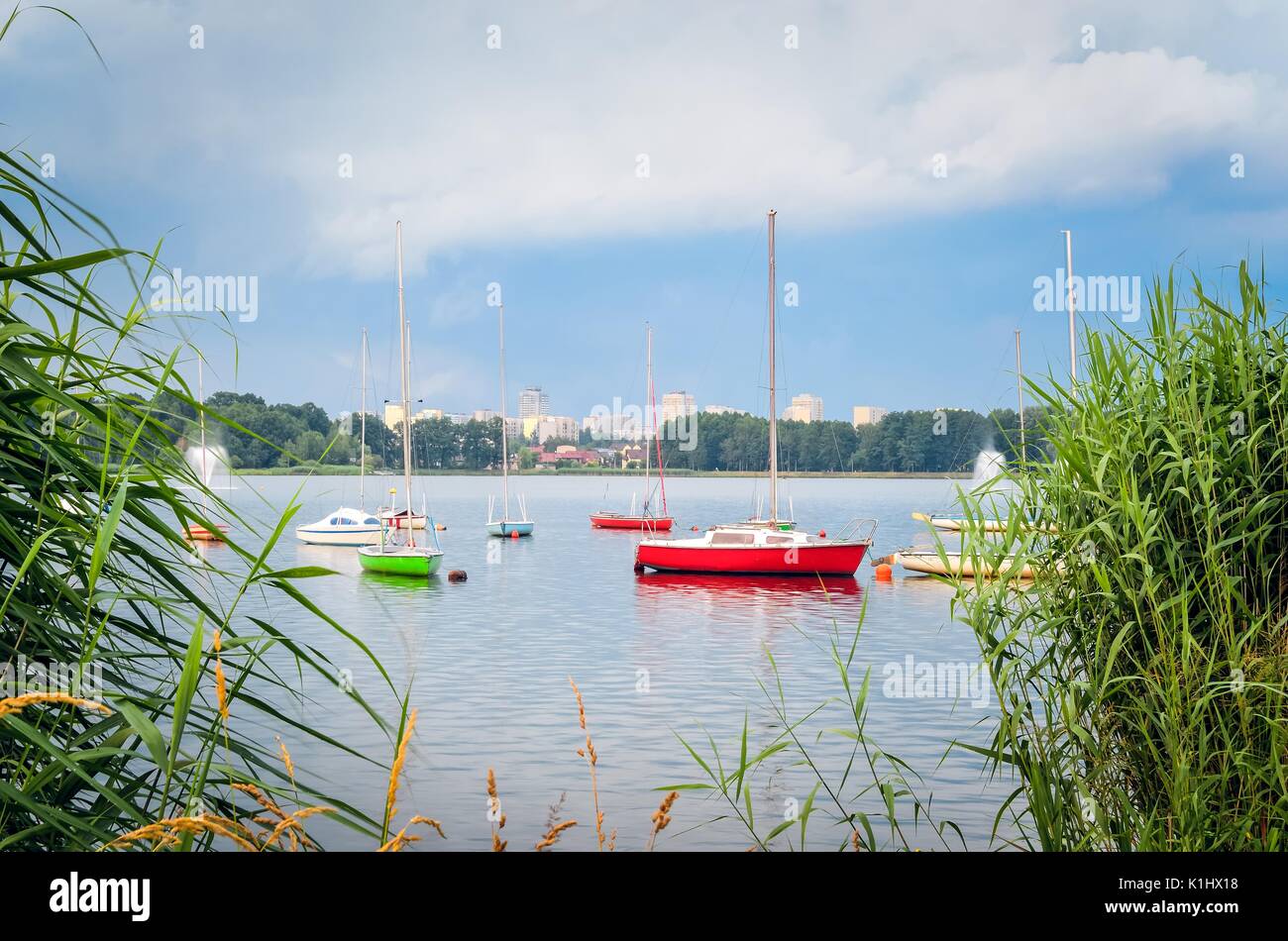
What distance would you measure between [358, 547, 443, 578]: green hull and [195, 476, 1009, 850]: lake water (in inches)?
21.6

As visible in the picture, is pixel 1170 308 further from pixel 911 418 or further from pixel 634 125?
pixel 634 125

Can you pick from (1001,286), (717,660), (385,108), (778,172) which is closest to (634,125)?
(778,172)

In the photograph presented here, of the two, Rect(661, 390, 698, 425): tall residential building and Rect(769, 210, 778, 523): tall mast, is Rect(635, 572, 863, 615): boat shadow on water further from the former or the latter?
Rect(661, 390, 698, 425): tall residential building

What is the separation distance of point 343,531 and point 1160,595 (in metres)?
40.6

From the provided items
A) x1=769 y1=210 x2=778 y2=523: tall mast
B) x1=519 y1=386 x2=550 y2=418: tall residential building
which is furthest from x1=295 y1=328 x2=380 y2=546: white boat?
x1=519 y1=386 x2=550 y2=418: tall residential building

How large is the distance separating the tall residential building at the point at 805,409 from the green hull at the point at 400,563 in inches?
2929

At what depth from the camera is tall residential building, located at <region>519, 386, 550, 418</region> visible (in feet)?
492

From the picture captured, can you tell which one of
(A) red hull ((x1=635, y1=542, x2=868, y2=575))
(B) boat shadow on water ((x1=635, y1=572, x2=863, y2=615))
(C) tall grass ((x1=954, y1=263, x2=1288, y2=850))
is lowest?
Answer: (B) boat shadow on water ((x1=635, y1=572, x2=863, y2=615))

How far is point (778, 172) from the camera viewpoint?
185750mm

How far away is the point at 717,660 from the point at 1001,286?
18301cm

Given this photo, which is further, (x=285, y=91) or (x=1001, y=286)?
(x=1001, y=286)

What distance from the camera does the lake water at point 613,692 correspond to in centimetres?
971

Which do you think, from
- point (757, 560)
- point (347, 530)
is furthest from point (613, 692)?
point (347, 530)
